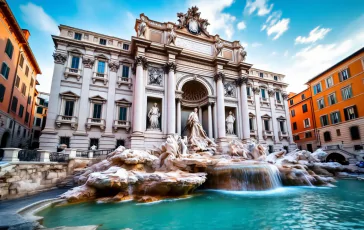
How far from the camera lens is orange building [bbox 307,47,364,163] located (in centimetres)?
2064

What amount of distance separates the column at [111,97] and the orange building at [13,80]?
8176mm

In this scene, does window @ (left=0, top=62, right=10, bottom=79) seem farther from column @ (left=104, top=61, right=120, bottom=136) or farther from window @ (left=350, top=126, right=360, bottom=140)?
window @ (left=350, top=126, right=360, bottom=140)

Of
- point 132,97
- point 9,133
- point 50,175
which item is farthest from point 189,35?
point 9,133

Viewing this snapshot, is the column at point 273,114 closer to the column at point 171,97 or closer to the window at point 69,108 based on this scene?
the column at point 171,97

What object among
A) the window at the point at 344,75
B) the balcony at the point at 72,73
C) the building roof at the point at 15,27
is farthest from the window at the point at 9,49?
the window at the point at 344,75

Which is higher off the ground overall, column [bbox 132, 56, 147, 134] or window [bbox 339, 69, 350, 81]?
window [bbox 339, 69, 350, 81]

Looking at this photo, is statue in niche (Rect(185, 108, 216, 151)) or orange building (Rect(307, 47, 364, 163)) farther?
orange building (Rect(307, 47, 364, 163))

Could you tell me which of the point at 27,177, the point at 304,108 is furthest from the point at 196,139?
the point at 304,108

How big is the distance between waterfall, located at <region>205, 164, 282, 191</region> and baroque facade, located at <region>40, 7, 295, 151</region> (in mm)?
7541

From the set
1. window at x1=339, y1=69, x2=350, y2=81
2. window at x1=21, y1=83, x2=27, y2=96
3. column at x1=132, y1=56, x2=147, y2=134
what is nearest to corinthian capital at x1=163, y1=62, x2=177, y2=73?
column at x1=132, y1=56, x2=147, y2=134

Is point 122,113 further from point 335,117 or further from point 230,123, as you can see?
point 335,117

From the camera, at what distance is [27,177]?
8.24 metres

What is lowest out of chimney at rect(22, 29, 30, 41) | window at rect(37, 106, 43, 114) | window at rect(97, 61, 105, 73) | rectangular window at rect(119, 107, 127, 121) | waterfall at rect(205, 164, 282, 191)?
waterfall at rect(205, 164, 282, 191)

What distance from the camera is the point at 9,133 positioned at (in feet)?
54.2
